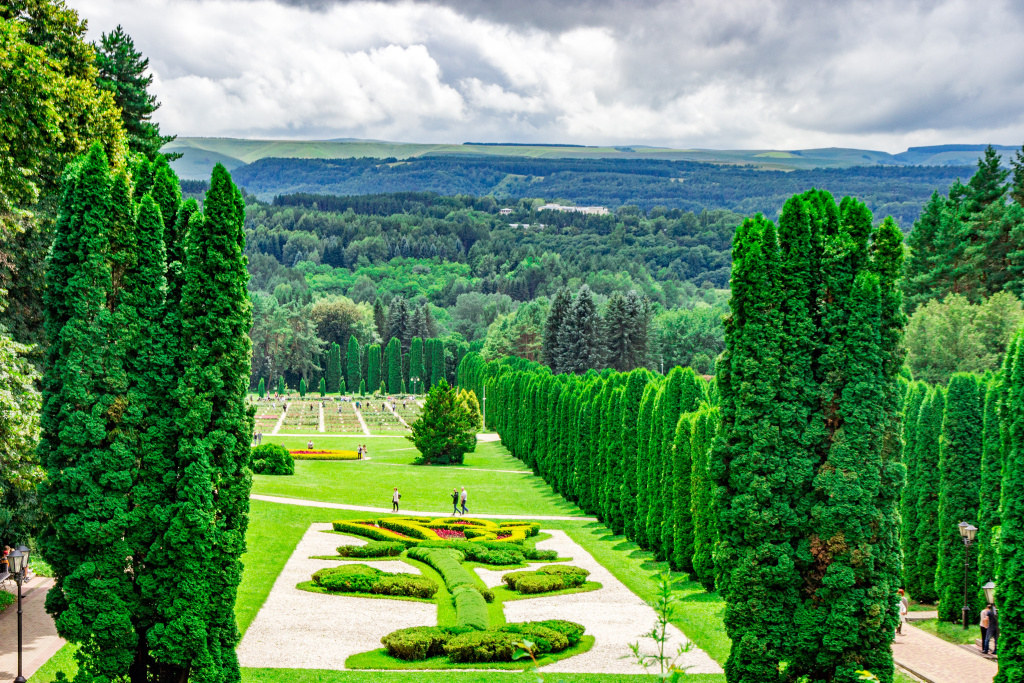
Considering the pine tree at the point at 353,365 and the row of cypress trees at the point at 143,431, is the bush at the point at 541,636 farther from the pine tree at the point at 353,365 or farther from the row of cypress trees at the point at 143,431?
the pine tree at the point at 353,365

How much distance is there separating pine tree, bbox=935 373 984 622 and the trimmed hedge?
509 inches

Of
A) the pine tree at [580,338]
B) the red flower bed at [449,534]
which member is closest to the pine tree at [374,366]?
the pine tree at [580,338]

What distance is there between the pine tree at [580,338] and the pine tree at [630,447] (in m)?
59.5

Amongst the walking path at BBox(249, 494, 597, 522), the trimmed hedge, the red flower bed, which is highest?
the trimmed hedge

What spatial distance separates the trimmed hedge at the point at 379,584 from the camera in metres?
A: 22.6

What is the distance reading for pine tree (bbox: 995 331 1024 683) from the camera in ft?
45.2

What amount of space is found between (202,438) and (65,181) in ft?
14.3

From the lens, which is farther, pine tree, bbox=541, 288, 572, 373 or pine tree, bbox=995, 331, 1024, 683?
pine tree, bbox=541, 288, 572, 373

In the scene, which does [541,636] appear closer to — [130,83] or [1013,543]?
[1013,543]

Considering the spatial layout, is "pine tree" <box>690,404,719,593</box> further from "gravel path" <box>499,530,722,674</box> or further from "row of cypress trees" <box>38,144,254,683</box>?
"row of cypress trees" <box>38,144,254,683</box>

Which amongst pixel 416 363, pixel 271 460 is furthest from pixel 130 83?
pixel 416 363

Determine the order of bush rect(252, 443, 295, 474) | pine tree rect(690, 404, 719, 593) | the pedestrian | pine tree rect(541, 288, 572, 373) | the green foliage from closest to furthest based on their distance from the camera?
1. the green foliage
2. the pedestrian
3. pine tree rect(690, 404, 719, 593)
4. bush rect(252, 443, 295, 474)
5. pine tree rect(541, 288, 572, 373)

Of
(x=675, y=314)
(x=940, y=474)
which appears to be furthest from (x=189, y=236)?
(x=675, y=314)

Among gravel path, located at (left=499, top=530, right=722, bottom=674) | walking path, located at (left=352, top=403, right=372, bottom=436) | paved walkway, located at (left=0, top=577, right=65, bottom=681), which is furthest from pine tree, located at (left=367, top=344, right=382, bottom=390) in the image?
paved walkway, located at (left=0, top=577, right=65, bottom=681)
